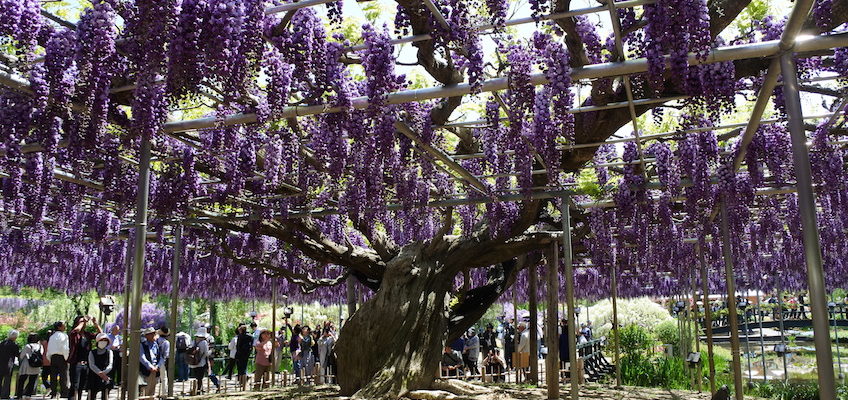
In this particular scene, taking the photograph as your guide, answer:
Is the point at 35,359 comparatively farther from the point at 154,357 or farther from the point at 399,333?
the point at 399,333

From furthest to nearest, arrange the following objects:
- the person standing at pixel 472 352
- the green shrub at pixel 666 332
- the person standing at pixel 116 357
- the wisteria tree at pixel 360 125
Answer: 1. the green shrub at pixel 666 332
2. the person standing at pixel 472 352
3. the person standing at pixel 116 357
4. the wisteria tree at pixel 360 125

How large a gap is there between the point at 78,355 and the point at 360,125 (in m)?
6.60

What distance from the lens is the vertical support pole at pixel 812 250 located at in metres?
3.95

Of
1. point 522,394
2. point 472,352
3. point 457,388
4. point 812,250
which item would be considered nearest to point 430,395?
point 457,388

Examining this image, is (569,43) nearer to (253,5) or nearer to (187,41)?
(253,5)

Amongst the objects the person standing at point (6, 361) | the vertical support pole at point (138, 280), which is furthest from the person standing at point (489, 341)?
the vertical support pole at point (138, 280)

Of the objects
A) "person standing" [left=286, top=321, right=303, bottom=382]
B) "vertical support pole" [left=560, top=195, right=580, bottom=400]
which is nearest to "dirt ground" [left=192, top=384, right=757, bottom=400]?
"vertical support pole" [left=560, top=195, right=580, bottom=400]

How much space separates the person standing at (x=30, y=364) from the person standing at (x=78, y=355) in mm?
953

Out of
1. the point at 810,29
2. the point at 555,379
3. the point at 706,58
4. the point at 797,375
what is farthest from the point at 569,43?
the point at 797,375

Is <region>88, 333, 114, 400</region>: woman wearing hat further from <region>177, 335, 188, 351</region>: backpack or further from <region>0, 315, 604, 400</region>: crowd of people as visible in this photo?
<region>177, 335, 188, 351</region>: backpack

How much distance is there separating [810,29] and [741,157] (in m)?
2.70

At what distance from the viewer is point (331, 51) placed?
Result: 5441 millimetres

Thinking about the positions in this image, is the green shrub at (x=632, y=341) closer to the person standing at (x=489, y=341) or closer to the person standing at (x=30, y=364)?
the person standing at (x=489, y=341)

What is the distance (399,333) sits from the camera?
9.63 meters
